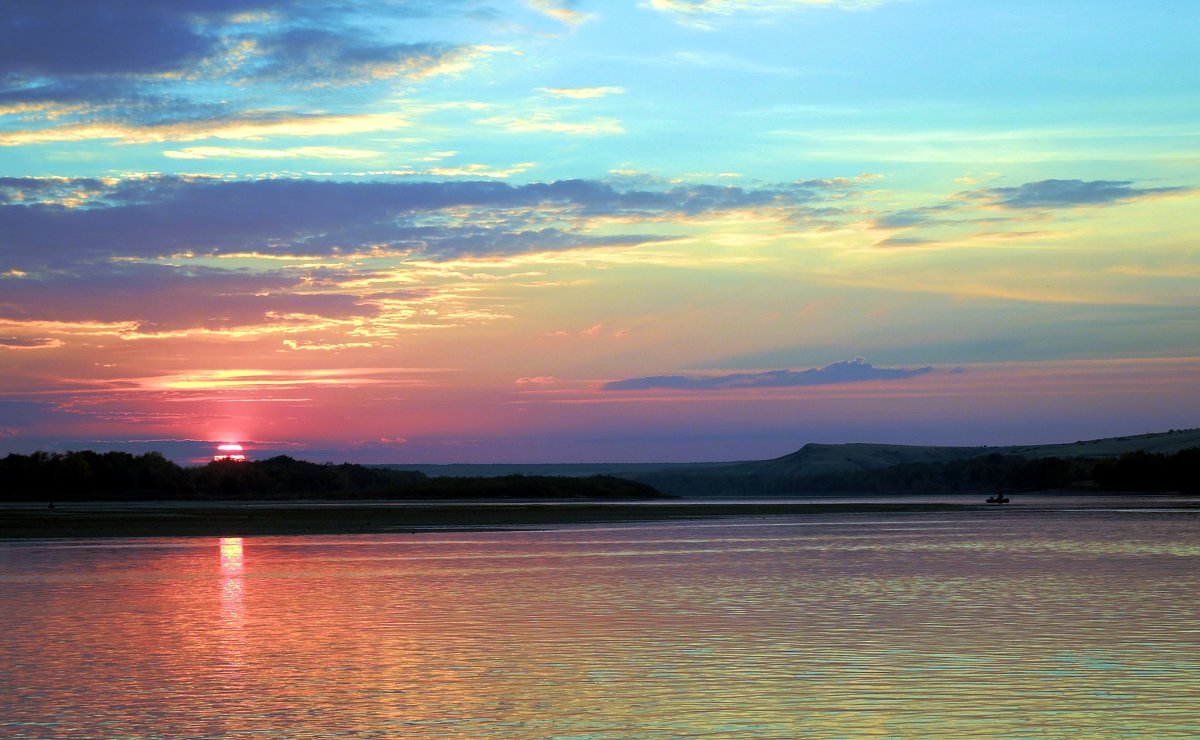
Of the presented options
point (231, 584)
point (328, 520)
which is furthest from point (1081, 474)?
point (231, 584)

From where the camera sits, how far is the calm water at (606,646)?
15.5 meters

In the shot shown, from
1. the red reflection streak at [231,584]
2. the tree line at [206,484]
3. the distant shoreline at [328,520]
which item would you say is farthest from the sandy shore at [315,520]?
the tree line at [206,484]

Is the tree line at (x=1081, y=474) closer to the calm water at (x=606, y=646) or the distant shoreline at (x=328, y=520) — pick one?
the distant shoreline at (x=328, y=520)

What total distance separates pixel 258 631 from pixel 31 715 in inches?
337

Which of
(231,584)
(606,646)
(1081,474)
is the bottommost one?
(1081,474)

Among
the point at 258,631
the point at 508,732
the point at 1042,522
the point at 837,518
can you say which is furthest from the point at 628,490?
the point at 508,732

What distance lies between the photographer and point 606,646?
70.9 ft

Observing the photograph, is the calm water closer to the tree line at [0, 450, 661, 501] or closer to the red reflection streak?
the red reflection streak

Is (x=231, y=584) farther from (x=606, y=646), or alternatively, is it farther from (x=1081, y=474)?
(x=1081, y=474)

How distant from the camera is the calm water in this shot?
15508mm

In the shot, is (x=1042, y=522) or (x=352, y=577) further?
(x=1042, y=522)

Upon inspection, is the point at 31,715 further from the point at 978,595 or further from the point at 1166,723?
the point at 978,595

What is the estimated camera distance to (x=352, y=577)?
36.3m

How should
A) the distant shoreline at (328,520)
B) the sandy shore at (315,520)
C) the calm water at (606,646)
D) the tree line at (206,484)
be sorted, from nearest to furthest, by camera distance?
the calm water at (606,646), the distant shoreline at (328,520), the sandy shore at (315,520), the tree line at (206,484)
